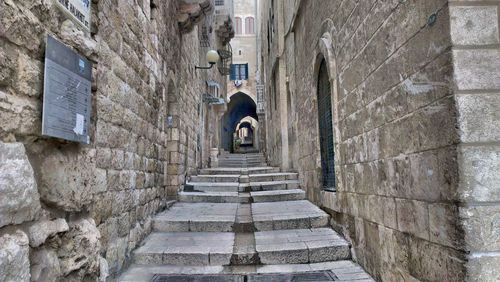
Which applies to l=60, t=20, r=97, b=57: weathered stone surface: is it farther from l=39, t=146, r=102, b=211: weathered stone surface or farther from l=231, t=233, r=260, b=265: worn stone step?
l=231, t=233, r=260, b=265: worn stone step

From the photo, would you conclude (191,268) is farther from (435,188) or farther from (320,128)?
(320,128)

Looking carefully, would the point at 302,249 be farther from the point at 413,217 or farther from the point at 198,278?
the point at 413,217

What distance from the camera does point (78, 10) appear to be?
221 centimetres

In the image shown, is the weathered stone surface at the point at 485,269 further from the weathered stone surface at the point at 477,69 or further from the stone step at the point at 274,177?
the stone step at the point at 274,177

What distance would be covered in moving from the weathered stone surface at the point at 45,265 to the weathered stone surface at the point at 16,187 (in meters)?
0.20

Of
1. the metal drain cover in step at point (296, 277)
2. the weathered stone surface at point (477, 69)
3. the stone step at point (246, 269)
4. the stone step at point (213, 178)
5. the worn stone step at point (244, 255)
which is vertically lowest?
the metal drain cover in step at point (296, 277)

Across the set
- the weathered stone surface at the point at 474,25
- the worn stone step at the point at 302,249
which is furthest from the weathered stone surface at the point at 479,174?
the worn stone step at the point at 302,249

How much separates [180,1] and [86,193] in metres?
5.55

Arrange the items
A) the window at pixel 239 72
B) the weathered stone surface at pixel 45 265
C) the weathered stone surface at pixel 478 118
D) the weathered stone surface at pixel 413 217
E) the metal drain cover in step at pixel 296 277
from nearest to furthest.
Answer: the weathered stone surface at pixel 45 265, the weathered stone surface at pixel 478 118, the weathered stone surface at pixel 413 217, the metal drain cover in step at pixel 296 277, the window at pixel 239 72

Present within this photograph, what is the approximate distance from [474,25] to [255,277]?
115 inches

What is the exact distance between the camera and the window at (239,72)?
24516 millimetres

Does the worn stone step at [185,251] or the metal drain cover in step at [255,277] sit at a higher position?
the worn stone step at [185,251]

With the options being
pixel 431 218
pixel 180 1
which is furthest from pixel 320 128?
pixel 180 1

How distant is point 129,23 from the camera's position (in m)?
3.64
